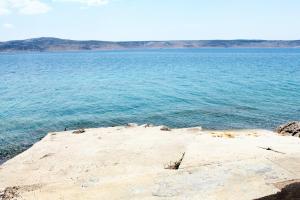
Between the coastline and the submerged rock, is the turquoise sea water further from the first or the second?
the coastline

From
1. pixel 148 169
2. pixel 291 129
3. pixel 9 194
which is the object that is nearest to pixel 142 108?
pixel 291 129

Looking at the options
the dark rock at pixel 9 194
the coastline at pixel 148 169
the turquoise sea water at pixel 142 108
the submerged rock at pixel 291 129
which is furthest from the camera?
the turquoise sea water at pixel 142 108

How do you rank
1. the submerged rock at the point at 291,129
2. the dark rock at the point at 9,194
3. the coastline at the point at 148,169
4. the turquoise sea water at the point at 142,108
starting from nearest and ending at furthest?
1. the coastline at the point at 148,169
2. the dark rock at the point at 9,194
3. the submerged rock at the point at 291,129
4. the turquoise sea water at the point at 142,108

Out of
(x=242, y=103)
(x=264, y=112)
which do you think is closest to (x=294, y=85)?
(x=242, y=103)

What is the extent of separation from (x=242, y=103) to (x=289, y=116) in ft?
16.9

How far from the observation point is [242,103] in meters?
29.8

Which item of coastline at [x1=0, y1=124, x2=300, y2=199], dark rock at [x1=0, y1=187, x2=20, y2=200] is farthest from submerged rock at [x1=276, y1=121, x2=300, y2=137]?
dark rock at [x1=0, y1=187, x2=20, y2=200]

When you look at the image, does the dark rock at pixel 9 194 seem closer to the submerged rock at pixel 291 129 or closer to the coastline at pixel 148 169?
the coastline at pixel 148 169

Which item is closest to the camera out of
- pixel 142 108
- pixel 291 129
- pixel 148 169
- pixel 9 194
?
pixel 9 194

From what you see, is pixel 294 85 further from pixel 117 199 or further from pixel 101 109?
pixel 117 199

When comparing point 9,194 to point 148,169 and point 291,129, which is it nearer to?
point 148,169

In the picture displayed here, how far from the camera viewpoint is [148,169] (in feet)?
35.8

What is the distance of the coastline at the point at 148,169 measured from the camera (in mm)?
→ 7277

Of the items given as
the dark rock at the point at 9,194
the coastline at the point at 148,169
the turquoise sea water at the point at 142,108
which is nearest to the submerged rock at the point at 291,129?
the turquoise sea water at the point at 142,108
